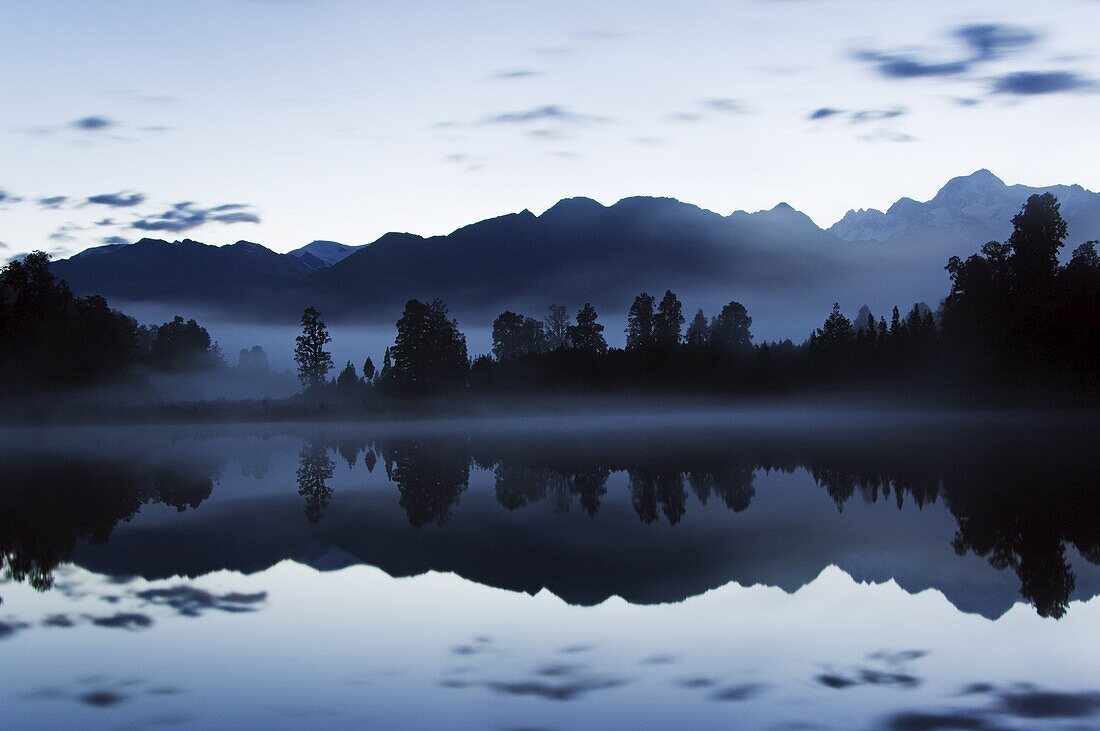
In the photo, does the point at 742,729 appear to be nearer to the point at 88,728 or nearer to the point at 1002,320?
the point at 88,728

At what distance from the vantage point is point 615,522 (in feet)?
63.9

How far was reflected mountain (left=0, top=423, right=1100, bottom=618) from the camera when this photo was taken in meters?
14.3

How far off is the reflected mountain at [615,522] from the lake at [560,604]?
0.34 ft

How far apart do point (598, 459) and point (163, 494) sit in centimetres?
1523

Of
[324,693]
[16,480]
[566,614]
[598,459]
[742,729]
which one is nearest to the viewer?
[742,729]

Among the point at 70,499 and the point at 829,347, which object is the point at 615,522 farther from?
the point at 829,347

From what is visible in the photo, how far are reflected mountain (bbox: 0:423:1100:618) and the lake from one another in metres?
0.10

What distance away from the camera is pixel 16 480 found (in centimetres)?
3073

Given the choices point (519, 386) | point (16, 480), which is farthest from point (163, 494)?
point (519, 386)

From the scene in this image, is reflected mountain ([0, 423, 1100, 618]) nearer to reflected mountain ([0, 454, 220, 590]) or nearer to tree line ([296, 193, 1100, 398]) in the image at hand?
reflected mountain ([0, 454, 220, 590])

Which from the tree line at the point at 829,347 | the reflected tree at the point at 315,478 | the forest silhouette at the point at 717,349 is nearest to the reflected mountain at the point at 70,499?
the reflected tree at the point at 315,478

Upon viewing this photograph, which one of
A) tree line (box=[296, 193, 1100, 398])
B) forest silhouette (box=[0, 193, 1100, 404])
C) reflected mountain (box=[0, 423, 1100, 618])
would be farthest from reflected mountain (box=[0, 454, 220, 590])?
tree line (box=[296, 193, 1100, 398])

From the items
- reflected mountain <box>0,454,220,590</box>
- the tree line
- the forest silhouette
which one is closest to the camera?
reflected mountain <box>0,454,220,590</box>

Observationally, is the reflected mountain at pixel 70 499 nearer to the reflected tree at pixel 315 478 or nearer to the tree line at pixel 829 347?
the reflected tree at pixel 315 478
